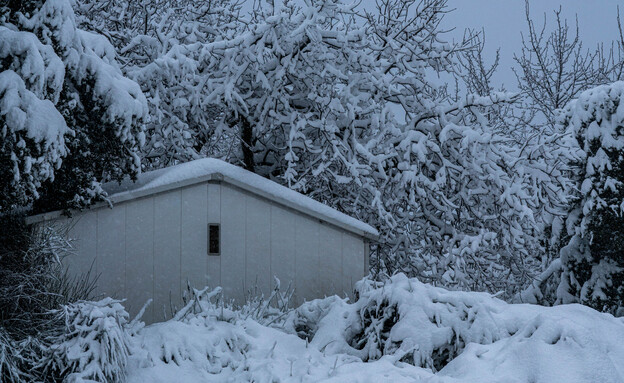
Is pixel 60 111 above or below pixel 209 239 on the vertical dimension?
above

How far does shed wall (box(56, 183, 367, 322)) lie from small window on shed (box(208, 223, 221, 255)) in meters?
0.06

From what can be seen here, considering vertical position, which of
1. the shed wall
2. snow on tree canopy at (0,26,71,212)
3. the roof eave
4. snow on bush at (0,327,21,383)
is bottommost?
snow on bush at (0,327,21,383)

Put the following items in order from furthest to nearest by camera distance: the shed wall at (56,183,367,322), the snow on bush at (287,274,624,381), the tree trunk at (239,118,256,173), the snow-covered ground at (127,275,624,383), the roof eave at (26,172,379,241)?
the tree trunk at (239,118,256,173) → the shed wall at (56,183,367,322) → the roof eave at (26,172,379,241) → the snow on bush at (287,274,624,381) → the snow-covered ground at (127,275,624,383)

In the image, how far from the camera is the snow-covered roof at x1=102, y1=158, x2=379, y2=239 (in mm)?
9680

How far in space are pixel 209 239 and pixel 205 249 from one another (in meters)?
0.14

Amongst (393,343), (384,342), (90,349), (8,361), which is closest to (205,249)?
(384,342)

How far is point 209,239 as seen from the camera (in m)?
9.95

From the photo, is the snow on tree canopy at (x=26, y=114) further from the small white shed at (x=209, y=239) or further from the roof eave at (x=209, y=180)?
the small white shed at (x=209, y=239)

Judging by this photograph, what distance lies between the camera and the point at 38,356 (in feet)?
22.1

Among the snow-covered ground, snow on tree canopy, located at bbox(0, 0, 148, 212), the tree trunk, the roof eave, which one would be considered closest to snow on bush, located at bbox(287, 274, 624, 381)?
the snow-covered ground

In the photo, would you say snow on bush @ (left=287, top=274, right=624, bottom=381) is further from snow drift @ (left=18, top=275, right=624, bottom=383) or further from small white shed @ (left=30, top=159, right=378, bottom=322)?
small white shed @ (left=30, top=159, right=378, bottom=322)

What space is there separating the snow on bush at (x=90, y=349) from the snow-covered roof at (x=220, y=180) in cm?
294

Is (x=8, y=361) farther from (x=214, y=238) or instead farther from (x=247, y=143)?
(x=247, y=143)

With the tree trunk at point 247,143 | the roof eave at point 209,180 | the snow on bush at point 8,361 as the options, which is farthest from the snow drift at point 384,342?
the tree trunk at point 247,143
